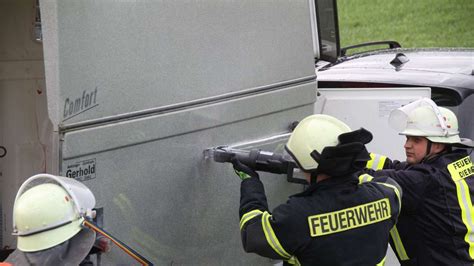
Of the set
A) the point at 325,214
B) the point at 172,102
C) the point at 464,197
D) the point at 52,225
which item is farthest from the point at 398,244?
the point at 52,225

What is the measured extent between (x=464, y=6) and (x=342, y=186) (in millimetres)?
14338

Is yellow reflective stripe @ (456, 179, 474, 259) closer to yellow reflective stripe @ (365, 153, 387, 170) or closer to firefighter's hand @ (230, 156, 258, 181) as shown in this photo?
yellow reflective stripe @ (365, 153, 387, 170)

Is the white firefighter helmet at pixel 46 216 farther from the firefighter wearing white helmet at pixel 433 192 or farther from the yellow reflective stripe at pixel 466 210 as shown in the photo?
the yellow reflective stripe at pixel 466 210

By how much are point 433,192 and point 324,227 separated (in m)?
1.04

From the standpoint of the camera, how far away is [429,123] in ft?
13.0

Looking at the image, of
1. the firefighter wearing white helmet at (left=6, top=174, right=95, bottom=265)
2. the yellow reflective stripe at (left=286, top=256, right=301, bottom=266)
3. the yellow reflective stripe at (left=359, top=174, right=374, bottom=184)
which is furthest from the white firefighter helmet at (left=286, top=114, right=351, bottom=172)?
the firefighter wearing white helmet at (left=6, top=174, right=95, bottom=265)

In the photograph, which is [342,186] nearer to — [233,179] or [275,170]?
[275,170]

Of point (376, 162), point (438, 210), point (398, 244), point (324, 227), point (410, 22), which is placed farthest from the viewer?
point (410, 22)

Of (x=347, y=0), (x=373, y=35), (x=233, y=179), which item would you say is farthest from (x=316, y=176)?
(x=347, y=0)

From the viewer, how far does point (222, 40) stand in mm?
3695

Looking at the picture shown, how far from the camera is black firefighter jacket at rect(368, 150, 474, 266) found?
3908 millimetres

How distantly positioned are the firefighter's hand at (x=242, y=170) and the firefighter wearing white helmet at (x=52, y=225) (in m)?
0.98

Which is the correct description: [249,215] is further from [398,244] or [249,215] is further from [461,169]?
[461,169]

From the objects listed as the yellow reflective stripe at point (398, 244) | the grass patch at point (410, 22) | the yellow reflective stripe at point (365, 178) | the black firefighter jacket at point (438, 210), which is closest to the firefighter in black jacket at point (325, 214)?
the yellow reflective stripe at point (365, 178)
